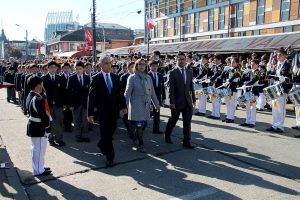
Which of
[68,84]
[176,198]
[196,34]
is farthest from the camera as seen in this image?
[196,34]

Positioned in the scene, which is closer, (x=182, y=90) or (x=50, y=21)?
(x=182, y=90)

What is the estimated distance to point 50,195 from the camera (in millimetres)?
4980

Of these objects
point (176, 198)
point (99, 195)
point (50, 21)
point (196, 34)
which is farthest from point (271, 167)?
point (50, 21)

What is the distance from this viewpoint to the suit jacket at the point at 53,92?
25.2ft

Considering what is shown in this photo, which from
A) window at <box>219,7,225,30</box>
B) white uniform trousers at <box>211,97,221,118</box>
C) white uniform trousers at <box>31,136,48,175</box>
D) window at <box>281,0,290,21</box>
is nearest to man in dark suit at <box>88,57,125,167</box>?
white uniform trousers at <box>31,136,48,175</box>

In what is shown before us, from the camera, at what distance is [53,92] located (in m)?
7.69

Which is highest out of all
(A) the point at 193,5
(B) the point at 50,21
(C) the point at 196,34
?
(B) the point at 50,21

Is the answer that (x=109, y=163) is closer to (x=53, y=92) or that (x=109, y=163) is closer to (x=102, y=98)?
(x=102, y=98)

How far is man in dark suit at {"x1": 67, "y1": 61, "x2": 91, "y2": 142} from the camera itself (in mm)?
7953

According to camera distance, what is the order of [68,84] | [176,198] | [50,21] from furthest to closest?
[50,21], [68,84], [176,198]

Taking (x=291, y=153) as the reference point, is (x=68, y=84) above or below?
above

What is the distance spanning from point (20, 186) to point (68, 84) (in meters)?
3.28

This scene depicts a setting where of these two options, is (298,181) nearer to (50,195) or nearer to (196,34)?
(50,195)

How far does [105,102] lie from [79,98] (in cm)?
220
